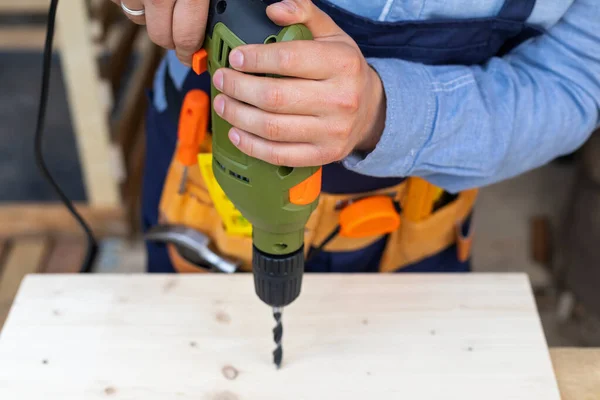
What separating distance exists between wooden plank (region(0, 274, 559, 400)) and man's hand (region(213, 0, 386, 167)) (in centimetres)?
25

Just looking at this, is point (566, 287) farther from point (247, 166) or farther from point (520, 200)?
point (247, 166)

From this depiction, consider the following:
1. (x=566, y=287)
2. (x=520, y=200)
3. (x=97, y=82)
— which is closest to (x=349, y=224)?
(x=97, y=82)

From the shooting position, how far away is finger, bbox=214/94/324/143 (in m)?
0.52

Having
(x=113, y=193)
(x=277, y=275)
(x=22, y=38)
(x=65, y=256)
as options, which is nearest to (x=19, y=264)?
(x=65, y=256)

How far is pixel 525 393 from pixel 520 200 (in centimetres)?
146

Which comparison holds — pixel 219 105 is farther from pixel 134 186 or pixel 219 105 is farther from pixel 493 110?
pixel 134 186

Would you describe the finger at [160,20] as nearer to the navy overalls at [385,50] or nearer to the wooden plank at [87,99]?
the navy overalls at [385,50]

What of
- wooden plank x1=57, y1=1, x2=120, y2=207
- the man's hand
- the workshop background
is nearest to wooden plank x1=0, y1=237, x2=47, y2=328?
the workshop background

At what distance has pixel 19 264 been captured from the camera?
1.70 metres

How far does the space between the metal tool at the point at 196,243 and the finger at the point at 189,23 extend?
307mm

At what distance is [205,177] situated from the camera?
29.9 inches

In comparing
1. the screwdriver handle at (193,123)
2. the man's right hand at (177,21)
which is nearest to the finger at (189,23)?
the man's right hand at (177,21)

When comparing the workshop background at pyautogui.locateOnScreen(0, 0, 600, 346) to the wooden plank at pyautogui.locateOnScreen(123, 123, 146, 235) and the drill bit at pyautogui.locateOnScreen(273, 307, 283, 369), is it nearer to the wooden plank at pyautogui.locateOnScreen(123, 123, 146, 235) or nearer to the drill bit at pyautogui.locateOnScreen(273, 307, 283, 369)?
the wooden plank at pyautogui.locateOnScreen(123, 123, 146, 235)

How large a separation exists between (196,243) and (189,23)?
1.12 feet
